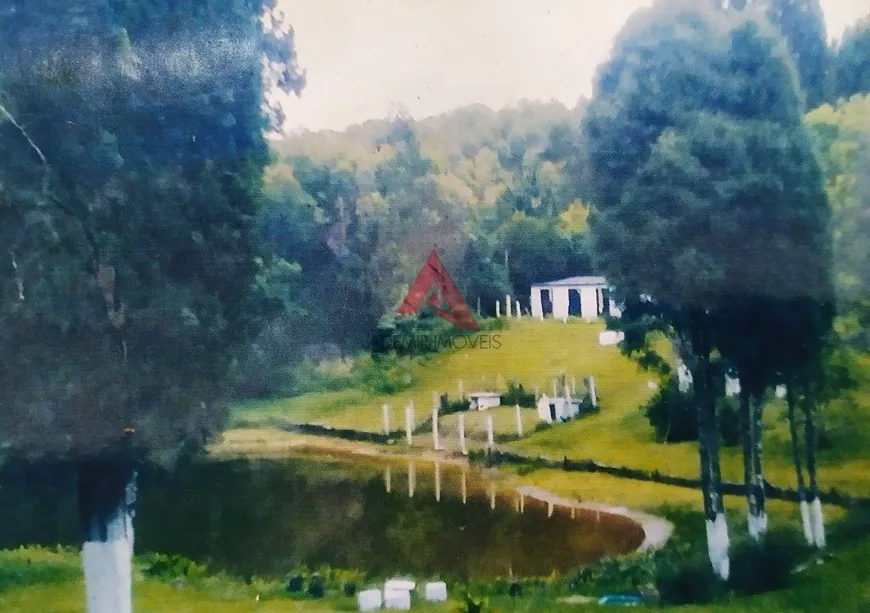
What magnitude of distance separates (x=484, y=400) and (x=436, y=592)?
58 centimetres

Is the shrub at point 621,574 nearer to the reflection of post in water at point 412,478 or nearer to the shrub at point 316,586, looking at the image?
the reflection of post in water at point 412,478

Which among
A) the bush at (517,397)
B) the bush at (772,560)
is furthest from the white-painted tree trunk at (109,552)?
the bush at (772,560)

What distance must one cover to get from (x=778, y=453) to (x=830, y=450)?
0.48 feet

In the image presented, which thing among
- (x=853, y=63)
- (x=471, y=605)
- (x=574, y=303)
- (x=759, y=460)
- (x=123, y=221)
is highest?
(x=853, y=63)

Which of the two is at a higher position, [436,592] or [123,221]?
[123,221]

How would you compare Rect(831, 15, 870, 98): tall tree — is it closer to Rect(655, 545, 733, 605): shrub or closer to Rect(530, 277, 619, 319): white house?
Rect(530, 277, 619, 319): white house

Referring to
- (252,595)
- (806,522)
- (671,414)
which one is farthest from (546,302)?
(252,595)

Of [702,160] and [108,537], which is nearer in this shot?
[702,160]

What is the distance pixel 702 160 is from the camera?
7.38 ft

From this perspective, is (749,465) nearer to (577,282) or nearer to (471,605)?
(577,282)

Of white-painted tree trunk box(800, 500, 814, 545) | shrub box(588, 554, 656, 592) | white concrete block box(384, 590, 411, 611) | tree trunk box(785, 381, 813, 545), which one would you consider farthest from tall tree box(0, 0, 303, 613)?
white-painted tree trunk box(800, 500, 814, 545)

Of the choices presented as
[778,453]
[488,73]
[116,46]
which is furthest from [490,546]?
[116,46]

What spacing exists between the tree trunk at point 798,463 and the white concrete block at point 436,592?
1.08 m

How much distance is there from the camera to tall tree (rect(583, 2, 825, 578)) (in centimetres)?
224
